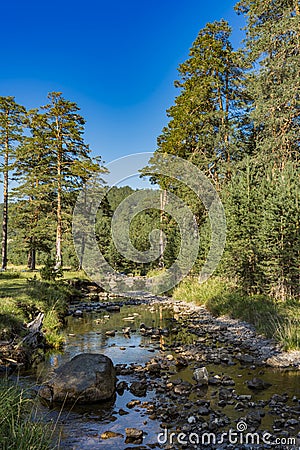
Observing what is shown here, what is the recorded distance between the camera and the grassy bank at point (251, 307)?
10.1m

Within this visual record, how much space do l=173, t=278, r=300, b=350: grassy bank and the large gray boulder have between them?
4.70 m

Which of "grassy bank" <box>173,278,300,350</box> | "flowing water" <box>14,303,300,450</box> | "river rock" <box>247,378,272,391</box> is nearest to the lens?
"flowing water" <box>14,303,300,450</box>

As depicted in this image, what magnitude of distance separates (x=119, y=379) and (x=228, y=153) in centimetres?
1846

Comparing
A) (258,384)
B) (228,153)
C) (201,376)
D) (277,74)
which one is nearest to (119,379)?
(201,376)

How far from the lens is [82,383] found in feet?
23.2

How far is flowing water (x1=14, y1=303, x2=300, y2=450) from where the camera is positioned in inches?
222

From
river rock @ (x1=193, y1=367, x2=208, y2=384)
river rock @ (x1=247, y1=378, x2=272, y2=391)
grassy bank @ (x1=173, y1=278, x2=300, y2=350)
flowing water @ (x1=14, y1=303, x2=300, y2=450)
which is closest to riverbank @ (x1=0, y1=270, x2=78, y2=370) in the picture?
flowing water @ (x1=14, y1=303, x2=300, y2=450)

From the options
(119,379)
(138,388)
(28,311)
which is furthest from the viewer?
(28,311)

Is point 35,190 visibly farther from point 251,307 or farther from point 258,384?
point 258,384

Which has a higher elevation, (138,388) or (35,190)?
(35,190)

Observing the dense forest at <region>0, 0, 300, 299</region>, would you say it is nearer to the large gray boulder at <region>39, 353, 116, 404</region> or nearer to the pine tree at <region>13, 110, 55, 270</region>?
the pine tree at <region>13, 110, 55, 270</region>

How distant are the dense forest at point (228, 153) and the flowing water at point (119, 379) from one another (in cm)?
480

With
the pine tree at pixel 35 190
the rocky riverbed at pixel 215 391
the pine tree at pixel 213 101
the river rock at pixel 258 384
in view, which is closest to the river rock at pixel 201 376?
the rocky riverbed at pixel 215 391

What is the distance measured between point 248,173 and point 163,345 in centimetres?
861
